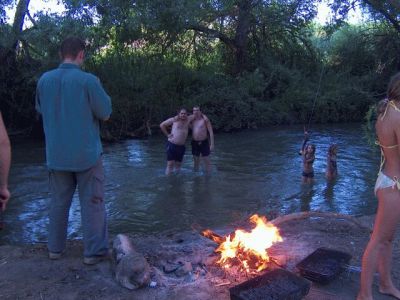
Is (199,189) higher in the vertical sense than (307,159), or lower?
lower

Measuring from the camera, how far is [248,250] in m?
4.67

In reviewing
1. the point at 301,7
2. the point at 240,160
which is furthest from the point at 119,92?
the point at 301,7

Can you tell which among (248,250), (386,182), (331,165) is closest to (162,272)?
(248,250)

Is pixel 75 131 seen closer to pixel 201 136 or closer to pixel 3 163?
pixel 3 163

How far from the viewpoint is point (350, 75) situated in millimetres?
23688

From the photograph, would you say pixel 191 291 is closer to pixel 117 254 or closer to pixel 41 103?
pixel 117 254

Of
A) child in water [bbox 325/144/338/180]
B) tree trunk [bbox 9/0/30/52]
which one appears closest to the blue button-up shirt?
child in water [bbox 325/144/338/180]

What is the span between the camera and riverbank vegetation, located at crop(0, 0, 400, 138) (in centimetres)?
1673

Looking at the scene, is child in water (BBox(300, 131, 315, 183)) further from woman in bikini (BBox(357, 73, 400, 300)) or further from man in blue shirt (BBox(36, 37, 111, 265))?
man in blue shirt (BBox(36, 37, 111, 265))

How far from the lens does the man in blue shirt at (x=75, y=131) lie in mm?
4375

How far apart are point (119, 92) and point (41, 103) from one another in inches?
550

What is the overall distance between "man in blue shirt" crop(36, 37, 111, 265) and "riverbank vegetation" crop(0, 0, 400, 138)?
11809 millimetres

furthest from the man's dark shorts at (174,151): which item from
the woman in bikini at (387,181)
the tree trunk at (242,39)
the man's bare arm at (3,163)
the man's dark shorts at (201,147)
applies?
the tree trunk at (242,39)

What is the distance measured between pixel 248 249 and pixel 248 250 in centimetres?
1
